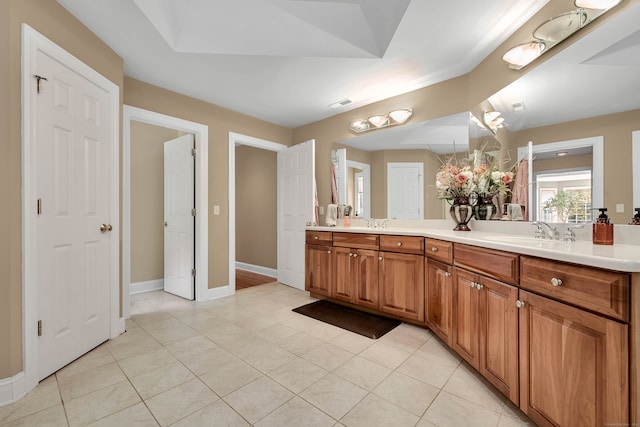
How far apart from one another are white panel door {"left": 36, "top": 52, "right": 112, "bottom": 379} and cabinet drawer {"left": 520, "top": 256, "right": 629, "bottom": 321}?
2760 millimetres

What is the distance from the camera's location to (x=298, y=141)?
4352 mm

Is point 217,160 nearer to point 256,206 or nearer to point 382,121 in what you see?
point 256,206

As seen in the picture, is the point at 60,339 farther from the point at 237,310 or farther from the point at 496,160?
the point at 496,160

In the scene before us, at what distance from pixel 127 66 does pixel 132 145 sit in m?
1.44

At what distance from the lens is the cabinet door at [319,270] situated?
320 centimetres

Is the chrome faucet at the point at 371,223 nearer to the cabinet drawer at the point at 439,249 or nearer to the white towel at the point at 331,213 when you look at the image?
the white towel at the point at 331,213

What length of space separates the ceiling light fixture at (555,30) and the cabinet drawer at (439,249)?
143cm

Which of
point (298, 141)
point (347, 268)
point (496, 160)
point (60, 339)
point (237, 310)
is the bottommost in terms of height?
point (237, 310)

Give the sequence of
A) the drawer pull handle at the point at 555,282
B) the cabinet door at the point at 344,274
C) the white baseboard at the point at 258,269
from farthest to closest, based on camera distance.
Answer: the white baseboard at the point at 258,269 < the cabinet door at the point at 344,274 < the drawer pull handle at the point at 555,282

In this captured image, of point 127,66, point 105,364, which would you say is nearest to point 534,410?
point 105,364

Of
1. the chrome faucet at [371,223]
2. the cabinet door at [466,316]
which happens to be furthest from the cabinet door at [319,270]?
the cabinet door at [466,316]

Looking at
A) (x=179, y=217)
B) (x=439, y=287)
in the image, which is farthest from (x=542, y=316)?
(x=179, y=217)

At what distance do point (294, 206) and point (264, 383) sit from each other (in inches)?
99.3

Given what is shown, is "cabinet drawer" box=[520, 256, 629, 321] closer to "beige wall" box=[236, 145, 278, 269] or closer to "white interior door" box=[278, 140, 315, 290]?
"white interior door" box=[278, 140, 315, 290]
